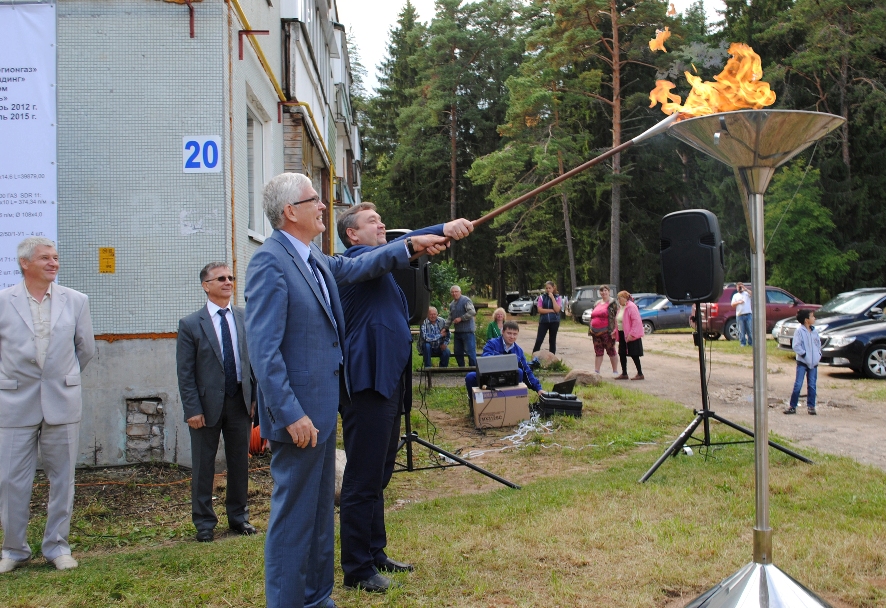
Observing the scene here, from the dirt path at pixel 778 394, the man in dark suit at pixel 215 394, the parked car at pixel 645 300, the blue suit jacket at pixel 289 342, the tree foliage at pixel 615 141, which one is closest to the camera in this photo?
the blue suit jacket at pixel 289 342

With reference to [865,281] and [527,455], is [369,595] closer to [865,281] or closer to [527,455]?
[527,455]

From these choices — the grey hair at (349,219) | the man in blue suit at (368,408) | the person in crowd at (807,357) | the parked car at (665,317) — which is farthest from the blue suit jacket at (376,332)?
the parked car at (665,317)

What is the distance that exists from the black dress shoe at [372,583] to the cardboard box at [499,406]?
5424 mm

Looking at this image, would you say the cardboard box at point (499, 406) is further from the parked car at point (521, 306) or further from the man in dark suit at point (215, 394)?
the parked car at point (521, 306)

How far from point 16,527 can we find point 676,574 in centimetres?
401

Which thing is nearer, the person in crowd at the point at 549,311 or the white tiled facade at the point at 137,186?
the white tiled facade at the point at 137,186

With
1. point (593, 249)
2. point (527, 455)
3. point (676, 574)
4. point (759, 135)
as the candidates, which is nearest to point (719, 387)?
point (527, 455)

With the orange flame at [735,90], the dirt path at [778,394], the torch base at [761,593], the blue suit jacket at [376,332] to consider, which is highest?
the orange flame at [735,90]

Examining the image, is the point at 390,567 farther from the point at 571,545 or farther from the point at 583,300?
the point at 583,300

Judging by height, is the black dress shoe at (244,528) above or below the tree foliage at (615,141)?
below

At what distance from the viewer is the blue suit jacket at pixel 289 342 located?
3178mm

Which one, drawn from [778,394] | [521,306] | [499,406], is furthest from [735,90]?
[521,306]

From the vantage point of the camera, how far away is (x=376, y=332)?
4012 mm

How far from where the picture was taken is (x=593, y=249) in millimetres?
41906
